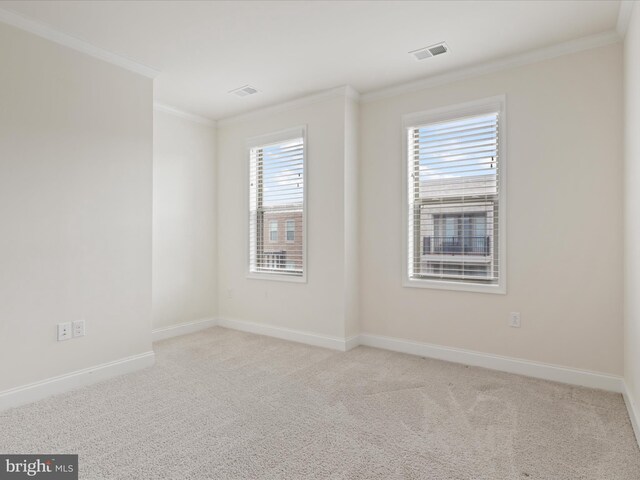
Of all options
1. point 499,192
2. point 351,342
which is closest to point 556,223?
point 499,192

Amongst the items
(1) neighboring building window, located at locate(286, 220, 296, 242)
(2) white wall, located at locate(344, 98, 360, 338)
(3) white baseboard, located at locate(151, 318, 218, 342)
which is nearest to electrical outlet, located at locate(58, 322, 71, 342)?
(3) white baseboard, located at locate(151, 318, 218, 342)

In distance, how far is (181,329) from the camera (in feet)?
15.3

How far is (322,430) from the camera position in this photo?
92.0 inches

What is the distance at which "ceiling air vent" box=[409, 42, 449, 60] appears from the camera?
3.15m

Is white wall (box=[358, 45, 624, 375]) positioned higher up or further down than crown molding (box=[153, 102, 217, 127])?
further down

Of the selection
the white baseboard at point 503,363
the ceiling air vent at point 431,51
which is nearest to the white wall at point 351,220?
the white baseboard at point 503,363

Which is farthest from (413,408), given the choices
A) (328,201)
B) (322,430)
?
(328,201)

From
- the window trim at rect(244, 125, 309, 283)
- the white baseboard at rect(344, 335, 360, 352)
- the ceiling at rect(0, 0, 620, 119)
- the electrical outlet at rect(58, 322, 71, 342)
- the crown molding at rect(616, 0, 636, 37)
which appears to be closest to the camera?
the crown molding at rect(616, 0, 636, 37)

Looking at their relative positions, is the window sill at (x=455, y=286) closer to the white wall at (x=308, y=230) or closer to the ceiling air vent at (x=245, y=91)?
the white wall at (x=308, y=230)

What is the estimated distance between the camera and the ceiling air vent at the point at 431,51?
3147mm

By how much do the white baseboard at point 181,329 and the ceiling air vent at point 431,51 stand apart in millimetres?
3797

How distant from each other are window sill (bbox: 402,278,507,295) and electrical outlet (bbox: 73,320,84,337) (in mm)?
2835

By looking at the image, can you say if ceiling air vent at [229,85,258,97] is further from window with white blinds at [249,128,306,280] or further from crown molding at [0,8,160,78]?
crown molding at [0,8,160,78]

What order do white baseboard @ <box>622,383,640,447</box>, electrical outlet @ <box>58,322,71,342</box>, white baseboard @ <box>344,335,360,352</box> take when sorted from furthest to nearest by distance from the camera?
white baseboard @ <box>344,335,360,352</box>, electrical outlet @ <box>58,322,71,342</box>, white baseboard @ <box>622,383,640,447</box>
